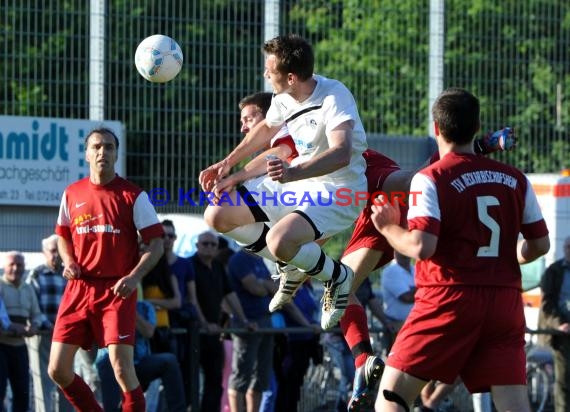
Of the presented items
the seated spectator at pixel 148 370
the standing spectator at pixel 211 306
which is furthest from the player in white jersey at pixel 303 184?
the standing spectator at pixel 211 306

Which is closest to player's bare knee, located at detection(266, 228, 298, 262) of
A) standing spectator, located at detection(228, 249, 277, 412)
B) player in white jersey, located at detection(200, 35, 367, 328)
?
player in white jersey, located at detection(200, 35, 367, 328)

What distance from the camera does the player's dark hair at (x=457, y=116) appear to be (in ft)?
23.5

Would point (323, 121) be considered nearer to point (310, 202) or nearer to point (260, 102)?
point (310, 202)

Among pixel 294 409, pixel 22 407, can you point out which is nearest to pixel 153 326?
pixel 22 407

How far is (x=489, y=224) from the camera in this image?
720 centimetres

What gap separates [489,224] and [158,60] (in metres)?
3.56

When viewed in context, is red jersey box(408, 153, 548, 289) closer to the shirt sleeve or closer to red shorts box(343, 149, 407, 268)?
red shorts box(343, 149, 407, 268)

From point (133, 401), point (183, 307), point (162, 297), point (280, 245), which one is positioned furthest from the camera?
point (183, 307)

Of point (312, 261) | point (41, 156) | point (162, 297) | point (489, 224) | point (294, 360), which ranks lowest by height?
point (294, 360)

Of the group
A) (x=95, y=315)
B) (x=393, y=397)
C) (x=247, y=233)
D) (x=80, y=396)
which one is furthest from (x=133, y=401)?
(x=393, y=397)

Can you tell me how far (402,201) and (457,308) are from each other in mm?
1621

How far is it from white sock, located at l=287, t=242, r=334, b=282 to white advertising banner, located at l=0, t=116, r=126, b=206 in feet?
21.3

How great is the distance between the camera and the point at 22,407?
11797mm

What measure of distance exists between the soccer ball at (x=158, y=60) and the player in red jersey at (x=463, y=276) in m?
3.10
